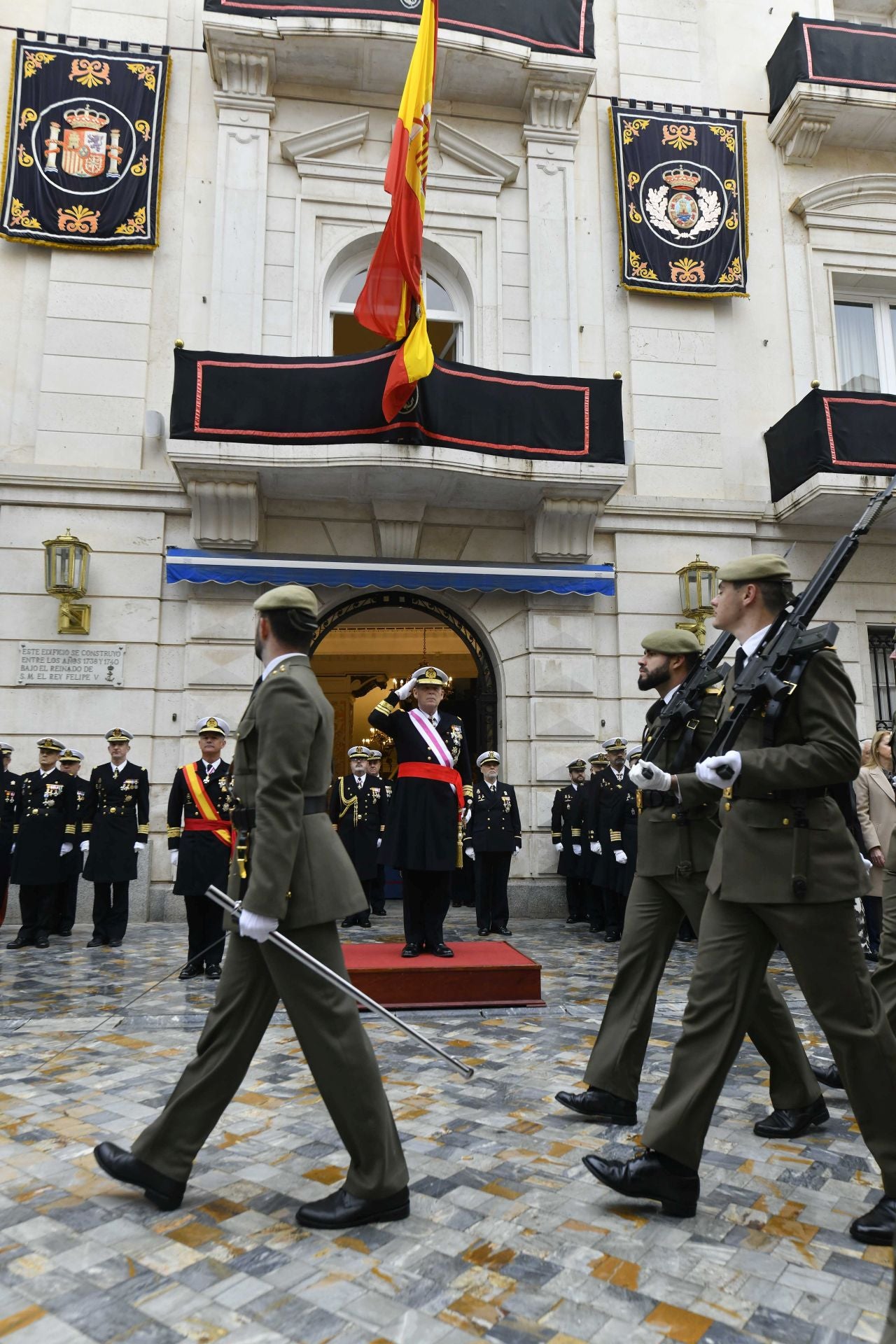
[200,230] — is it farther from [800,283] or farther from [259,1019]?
[259,1019]

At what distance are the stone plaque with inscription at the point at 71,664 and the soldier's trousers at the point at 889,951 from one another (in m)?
8.26

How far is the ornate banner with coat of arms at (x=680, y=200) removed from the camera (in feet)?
39.2

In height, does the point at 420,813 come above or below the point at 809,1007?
above

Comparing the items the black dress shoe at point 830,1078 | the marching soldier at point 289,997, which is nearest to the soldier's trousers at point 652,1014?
the black dress shoe at point 830,1078

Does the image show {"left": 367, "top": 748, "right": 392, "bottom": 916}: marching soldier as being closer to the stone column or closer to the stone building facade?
the stone building facade

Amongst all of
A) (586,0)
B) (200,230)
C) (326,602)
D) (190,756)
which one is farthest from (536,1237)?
(586,0)

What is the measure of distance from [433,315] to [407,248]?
244cm

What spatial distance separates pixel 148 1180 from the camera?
2.95 meters

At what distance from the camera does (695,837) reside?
12.8ft

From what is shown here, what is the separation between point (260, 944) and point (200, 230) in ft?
34.7

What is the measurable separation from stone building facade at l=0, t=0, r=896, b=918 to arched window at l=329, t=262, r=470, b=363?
0.15 feet

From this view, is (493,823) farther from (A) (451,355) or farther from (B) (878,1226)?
(B) (878,1226)

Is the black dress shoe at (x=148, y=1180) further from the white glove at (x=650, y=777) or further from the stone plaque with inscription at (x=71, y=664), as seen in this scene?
A: the stone plaque with inscription at (x=71, y=664)

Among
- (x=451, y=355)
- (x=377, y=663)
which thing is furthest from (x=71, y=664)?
(x=377, y=663)
